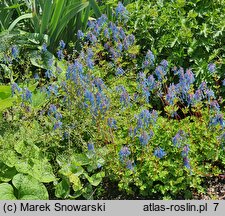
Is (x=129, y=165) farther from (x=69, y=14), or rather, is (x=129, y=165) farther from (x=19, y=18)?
(x=19, y=18)

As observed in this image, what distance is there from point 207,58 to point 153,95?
53 cm

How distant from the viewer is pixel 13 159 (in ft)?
11.2

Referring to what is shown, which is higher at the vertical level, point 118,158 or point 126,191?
point 118,158

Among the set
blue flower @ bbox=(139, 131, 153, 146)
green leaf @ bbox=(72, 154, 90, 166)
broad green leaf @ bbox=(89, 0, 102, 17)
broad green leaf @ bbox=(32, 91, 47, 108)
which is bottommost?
green leaf @ bbox=(72, 154, 90, 166)

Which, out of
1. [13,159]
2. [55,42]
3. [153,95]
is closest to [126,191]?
[13,159]

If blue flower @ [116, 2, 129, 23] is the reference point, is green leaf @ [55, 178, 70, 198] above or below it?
below

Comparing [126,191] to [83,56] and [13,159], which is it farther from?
[83,56]

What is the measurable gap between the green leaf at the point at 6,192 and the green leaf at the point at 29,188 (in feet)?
0.13

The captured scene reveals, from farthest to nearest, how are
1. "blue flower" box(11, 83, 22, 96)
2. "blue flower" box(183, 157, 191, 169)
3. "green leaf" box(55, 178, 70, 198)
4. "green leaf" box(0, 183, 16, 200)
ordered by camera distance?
"blue flower" box(11, 83, 22, 96)
"green leaf" box(55, 178, 70, 198)
"green leaf" box(0, 183, 16, 200)
"blue flower" box(183, 157, 191, 169)

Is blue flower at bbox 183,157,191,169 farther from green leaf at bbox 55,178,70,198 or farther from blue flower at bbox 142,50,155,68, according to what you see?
blue flower at bbox 142,50,155,68

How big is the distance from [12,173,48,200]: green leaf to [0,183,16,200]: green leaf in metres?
0.04

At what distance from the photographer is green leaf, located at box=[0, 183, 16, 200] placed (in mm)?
3269

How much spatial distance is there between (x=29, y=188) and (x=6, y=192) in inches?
5.9

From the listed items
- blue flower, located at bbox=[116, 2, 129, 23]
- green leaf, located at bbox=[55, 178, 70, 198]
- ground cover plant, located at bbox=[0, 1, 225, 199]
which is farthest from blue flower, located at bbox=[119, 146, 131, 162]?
blue flower, located at bbox=[116, 2, 129, 23]
